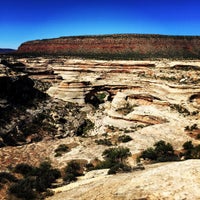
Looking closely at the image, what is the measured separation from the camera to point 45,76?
222ft

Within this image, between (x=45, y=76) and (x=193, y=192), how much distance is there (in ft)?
191

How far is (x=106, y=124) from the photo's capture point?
115 feet

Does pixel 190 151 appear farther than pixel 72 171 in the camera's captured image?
Yes

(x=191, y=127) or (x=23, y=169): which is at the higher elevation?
(x=191, y=127)

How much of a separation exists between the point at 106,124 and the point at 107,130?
1.92m

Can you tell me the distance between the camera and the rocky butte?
12.7 m

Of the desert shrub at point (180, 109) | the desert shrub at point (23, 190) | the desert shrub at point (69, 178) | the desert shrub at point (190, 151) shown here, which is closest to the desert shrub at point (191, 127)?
the desert shrub at point (190, 151)

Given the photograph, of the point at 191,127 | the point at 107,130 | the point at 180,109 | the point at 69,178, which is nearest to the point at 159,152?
the point at 69,178

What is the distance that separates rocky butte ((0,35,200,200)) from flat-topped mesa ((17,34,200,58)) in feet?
156

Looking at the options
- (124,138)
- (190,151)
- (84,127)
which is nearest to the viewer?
(190,151)

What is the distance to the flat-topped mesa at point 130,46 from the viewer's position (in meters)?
113

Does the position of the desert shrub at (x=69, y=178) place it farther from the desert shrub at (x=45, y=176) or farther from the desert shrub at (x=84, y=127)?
the desert shrub at (x=84, y=127)

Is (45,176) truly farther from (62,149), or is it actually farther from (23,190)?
(62,149)

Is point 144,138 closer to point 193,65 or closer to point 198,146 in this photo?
point 198,146
